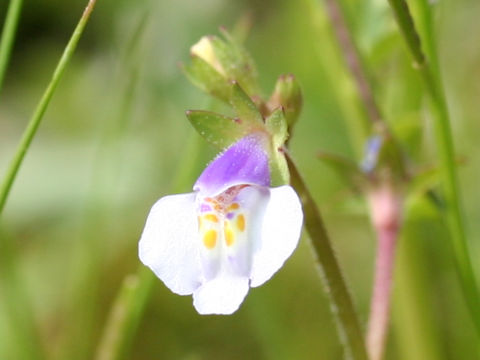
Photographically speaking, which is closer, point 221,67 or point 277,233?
point 277,233

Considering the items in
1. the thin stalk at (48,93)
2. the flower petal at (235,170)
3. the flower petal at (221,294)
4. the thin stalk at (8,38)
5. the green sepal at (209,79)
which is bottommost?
the flower petal at (221,294)

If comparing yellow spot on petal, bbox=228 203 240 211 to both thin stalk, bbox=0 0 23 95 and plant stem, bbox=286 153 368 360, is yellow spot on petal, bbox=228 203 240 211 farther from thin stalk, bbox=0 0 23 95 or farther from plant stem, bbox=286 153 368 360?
thin stalk, bbox=0 0 23 95

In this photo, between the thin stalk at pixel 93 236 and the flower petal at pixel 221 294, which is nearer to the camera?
the flower petal at pixel 221 294

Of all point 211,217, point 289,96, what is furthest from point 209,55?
point 211,217

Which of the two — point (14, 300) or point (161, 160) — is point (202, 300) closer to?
point (14, 300)

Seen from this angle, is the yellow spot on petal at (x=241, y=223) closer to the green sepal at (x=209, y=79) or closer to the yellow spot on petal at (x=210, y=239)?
the yellow spot on petal at (x=210, y=239)

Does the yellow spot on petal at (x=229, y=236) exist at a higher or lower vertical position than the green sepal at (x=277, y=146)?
lower

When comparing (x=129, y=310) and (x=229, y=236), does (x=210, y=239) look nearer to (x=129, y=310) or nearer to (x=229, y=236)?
(x=229, y=236)

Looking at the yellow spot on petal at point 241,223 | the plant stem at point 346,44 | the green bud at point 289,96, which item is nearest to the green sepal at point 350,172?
the plant stem at point 346,44
